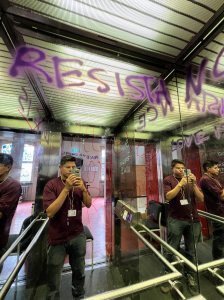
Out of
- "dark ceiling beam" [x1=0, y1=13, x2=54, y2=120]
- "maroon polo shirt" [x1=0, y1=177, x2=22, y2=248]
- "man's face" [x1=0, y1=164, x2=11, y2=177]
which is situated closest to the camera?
"dark ceiling beam" [x1=0, y1=13, x2=54, y2=120]

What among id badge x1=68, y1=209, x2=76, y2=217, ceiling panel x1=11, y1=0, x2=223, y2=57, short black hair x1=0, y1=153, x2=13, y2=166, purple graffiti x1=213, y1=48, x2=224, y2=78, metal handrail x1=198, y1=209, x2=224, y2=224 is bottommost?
metal handrail x1=198, y1=209, x2=224, y2=224

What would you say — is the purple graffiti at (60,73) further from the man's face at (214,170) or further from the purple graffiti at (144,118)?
the man's face at (214,170)

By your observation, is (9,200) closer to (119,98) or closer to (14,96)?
(14,96)

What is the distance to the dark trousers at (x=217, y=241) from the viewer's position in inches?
69.0

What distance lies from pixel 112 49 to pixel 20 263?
1477 millimetres

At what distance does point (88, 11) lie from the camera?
903mm

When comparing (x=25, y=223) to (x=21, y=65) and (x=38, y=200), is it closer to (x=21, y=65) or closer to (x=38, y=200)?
(x=38, y=200)

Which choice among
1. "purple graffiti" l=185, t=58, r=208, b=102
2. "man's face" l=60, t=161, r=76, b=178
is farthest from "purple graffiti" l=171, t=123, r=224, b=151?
"man's face" l=60, t=161, r=76, b=178

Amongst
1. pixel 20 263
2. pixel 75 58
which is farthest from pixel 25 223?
pixel 75 58

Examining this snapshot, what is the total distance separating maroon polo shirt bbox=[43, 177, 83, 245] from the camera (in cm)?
139

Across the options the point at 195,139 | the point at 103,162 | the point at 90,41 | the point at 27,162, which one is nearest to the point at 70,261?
the point at 27,162

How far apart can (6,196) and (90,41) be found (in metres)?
1.28

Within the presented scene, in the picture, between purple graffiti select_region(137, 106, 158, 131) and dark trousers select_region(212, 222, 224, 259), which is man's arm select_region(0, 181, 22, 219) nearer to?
purple graffiti select_region(137, 106, 158, 131)

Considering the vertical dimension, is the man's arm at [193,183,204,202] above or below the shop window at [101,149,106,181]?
below
